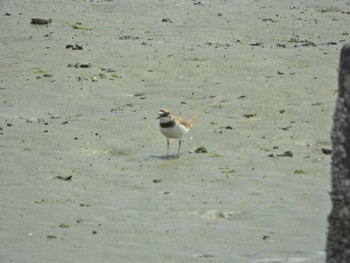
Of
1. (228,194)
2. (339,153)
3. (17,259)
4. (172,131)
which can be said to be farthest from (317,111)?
(339,153)

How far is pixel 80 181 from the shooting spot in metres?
10.6

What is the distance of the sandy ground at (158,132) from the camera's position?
8.52m

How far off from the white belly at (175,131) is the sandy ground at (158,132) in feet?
0.76

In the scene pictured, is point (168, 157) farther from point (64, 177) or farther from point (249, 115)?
point (249, 115)

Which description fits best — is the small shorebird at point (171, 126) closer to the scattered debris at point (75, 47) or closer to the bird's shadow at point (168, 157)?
the bird's shadow at point (168, 157)

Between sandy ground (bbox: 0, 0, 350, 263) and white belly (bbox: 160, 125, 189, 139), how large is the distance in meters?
0.23

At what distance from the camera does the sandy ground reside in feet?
27.9

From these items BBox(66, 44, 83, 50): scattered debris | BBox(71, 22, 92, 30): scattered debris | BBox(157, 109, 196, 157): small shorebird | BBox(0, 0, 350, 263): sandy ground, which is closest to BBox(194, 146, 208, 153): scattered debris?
BBox(0, 0, 350, 263): sandy ground

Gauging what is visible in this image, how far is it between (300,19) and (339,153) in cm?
1578

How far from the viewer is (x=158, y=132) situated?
42.2 feet

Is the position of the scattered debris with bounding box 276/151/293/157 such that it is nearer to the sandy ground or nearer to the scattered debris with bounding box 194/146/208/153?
the sandy ground

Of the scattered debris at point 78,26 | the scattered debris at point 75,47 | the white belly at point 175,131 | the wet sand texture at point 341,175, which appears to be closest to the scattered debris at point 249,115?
the white belly at point 175,131

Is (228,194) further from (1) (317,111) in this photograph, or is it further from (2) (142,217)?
(1) (317,111)

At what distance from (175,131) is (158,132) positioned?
1153 mm
